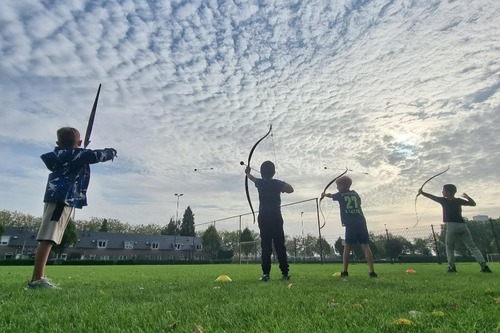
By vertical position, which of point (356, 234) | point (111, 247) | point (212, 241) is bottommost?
point (356, 234)

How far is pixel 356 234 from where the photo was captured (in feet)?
20.9

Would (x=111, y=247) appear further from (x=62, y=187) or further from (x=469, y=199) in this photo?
(x=469, y=199)

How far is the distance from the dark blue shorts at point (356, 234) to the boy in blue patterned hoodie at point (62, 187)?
463cm

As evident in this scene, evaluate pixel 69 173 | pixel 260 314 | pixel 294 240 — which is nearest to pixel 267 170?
pixel 69 173

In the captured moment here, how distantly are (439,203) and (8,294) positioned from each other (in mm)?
8906

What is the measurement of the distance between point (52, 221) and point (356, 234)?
5.23 metres

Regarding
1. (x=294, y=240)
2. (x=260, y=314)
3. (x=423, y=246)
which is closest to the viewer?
(x=260, y=314)

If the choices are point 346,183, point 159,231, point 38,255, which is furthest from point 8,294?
point 159,231

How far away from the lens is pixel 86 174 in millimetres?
4645

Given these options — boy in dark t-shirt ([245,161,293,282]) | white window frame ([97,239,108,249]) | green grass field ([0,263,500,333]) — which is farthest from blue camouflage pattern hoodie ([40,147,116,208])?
white window frame ([97,239,108,249])

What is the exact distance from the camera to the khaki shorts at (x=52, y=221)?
13.4 feet

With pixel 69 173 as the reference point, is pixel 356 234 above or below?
below

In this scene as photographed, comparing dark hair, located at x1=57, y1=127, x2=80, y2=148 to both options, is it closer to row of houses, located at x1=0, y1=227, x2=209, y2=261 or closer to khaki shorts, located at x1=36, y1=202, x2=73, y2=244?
khaki shorts, located at x1=36, y1=202, x2=73, y2=244

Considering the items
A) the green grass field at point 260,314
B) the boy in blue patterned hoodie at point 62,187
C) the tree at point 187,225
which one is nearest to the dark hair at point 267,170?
the boy in blue patterned hoodie at point 62,187
